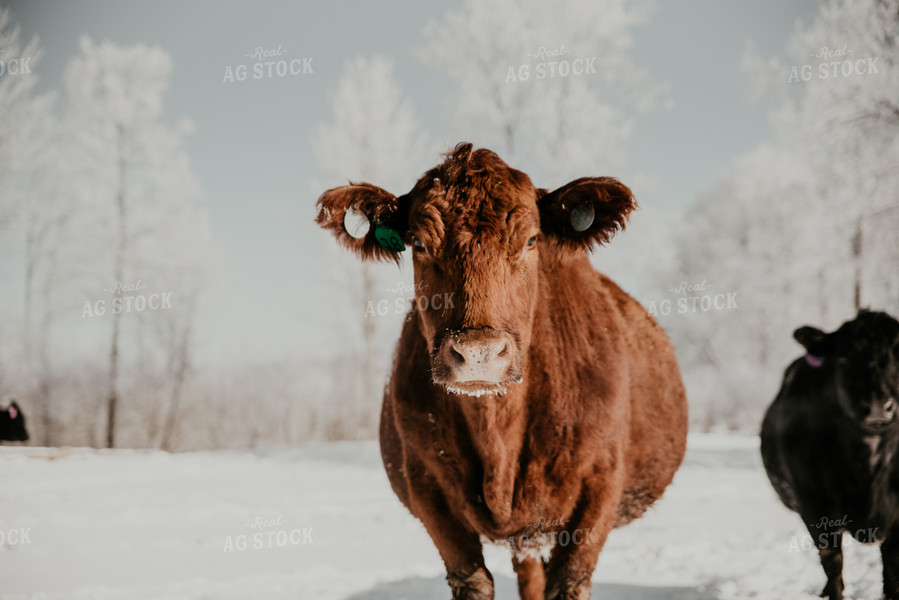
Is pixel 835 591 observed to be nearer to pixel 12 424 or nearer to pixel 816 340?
pixel 816 340

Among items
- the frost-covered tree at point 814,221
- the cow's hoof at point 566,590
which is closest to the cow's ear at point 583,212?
the cow's hoof at point 566,590

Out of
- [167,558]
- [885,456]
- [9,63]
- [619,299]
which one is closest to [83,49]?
[9,63]

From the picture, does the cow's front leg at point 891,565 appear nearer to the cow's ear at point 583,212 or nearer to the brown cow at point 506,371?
the brown cow at point 506,371

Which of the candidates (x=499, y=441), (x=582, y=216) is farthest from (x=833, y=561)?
(x=582, y=216)

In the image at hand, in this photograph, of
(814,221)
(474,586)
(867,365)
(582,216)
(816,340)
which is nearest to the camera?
(474,586)

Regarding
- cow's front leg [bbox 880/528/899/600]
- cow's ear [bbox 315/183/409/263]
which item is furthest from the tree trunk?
cow's front leg [bbox 880/528/899/600]

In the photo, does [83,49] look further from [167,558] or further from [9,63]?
[167,558]

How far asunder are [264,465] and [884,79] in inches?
474

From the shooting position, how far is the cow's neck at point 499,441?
2.45 m

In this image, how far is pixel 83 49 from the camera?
11461 mm

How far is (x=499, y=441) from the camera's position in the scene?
246cm

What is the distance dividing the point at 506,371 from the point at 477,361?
0.50ft

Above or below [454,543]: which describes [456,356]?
above

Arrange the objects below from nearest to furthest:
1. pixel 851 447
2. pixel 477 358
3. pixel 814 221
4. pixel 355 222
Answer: pixel 477 358 → pixel 355 222 → pixel 851 447 → pixel 814 221
